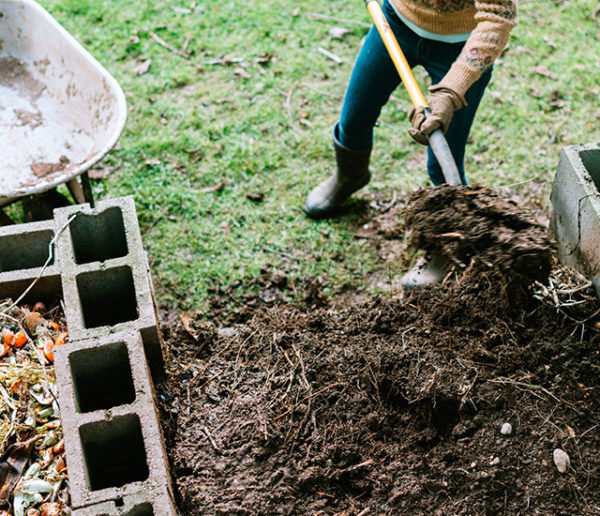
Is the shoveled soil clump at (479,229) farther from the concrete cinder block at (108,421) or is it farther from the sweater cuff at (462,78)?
the concrete cinder block at (108,421)

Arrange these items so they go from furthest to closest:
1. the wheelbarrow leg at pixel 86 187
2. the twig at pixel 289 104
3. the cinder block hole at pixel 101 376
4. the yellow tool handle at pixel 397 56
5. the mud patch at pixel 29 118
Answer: the twig at pixel 289 104 → the mud patch at pixel 29 118 → the wheelbarrow leg at pixel 86 187 → the yellow tool handle at pixel 397 56 → the cinder block hole at pixel 101 376

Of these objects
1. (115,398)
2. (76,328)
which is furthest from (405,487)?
(76,328)

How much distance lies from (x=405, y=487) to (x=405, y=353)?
0.62 meters

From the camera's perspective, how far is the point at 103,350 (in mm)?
2398

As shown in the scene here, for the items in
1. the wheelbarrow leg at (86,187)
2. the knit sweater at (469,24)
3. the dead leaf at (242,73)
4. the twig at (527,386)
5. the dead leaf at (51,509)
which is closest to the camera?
the dead leaf at (51,509)

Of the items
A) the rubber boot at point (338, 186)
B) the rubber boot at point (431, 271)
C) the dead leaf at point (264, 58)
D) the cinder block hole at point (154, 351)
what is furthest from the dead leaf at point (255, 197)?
the cinder block hole at point (154, 351)

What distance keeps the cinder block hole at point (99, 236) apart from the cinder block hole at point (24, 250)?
125 mm

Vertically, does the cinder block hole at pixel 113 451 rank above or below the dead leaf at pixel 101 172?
above

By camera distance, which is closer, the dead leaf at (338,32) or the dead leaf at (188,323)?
the dead leaf at (188,323)

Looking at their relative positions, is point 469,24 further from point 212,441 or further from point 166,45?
point 166,45

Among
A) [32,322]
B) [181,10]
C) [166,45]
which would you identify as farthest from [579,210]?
[181,10]

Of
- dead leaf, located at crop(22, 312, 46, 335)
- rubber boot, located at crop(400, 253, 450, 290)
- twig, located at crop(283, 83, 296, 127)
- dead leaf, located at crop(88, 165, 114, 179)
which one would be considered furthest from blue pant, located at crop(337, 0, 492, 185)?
dead leaf, located at crop(22, 312, 46, 335)

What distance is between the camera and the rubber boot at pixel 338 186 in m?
4.10

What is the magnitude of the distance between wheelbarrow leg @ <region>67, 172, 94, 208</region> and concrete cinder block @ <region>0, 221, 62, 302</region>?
0.82 m
